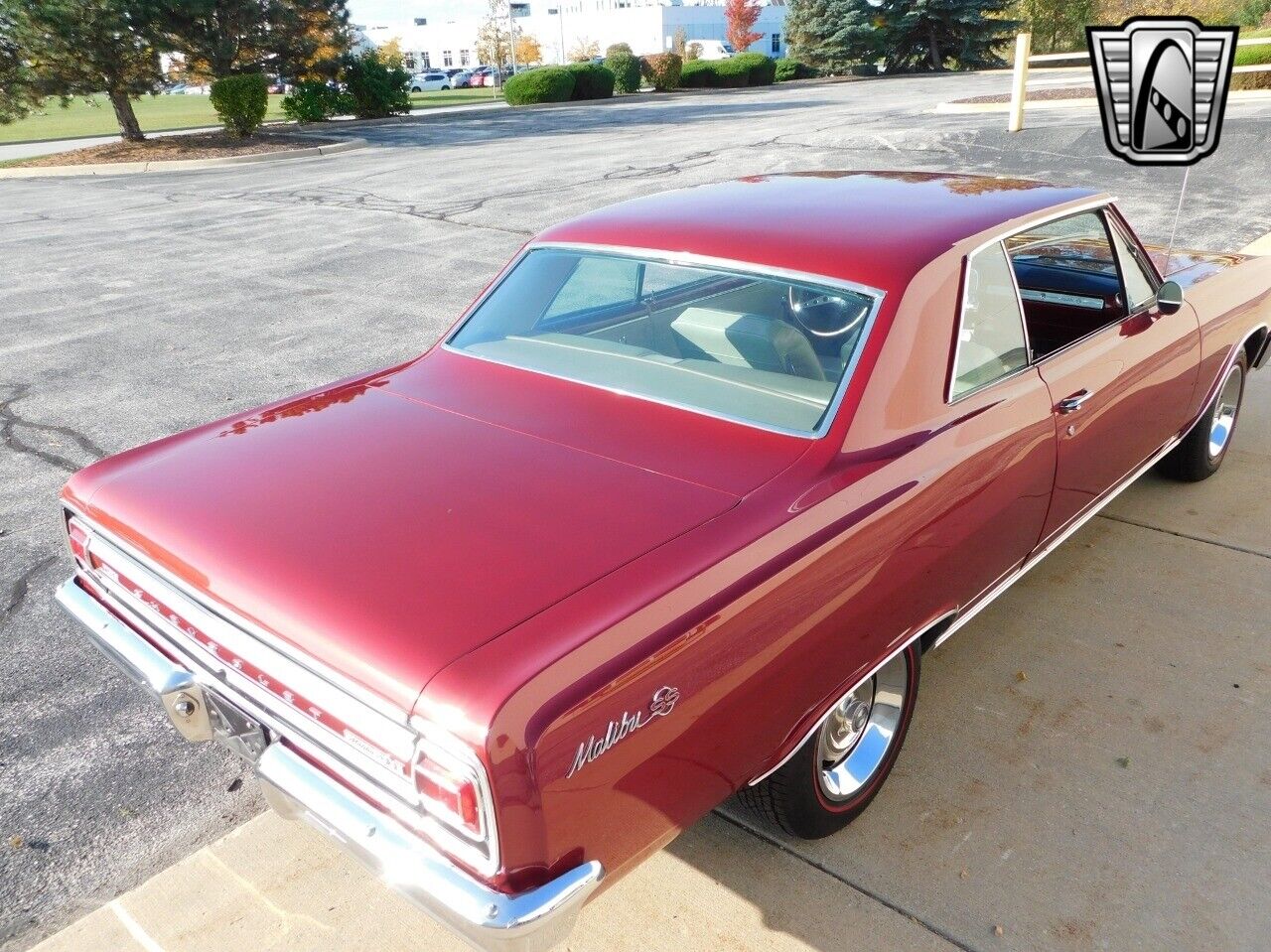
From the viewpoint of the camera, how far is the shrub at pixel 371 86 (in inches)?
1121

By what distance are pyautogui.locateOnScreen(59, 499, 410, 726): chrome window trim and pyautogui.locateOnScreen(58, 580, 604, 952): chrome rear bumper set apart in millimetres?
207

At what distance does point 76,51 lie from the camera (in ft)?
65.0

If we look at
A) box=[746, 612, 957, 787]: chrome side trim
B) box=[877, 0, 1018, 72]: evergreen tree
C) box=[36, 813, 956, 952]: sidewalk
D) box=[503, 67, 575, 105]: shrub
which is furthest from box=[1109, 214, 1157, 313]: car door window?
box=[877, 0, 1018, 72]: evergreen tree

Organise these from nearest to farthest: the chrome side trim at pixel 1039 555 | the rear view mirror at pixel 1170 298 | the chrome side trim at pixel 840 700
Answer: the chrome side trim at pixel 840 700 < the chrome side trim at pixel 1039 555 < the rear view mirror at pixel 1170 298

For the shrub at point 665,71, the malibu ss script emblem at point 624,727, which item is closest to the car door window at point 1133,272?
the malibu ss script emblem at point 624,727

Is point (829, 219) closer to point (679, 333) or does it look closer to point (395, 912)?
point (679, 333)

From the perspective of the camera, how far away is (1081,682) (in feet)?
11.2

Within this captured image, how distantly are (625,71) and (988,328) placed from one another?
36.6 meters

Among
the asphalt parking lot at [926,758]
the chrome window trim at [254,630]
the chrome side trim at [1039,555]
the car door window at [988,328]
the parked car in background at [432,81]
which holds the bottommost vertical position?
the asphalt parking lot at [926,758]

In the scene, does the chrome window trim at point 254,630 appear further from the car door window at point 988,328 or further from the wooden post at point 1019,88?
the wooden post at point 1019,88

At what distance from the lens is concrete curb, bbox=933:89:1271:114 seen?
19047 millimetres

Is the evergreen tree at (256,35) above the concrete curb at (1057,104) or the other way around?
above

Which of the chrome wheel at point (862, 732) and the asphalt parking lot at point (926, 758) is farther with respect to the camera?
the chrome wheel at point (862, 732)

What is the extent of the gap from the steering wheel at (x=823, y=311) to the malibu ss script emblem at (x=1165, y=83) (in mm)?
2692
